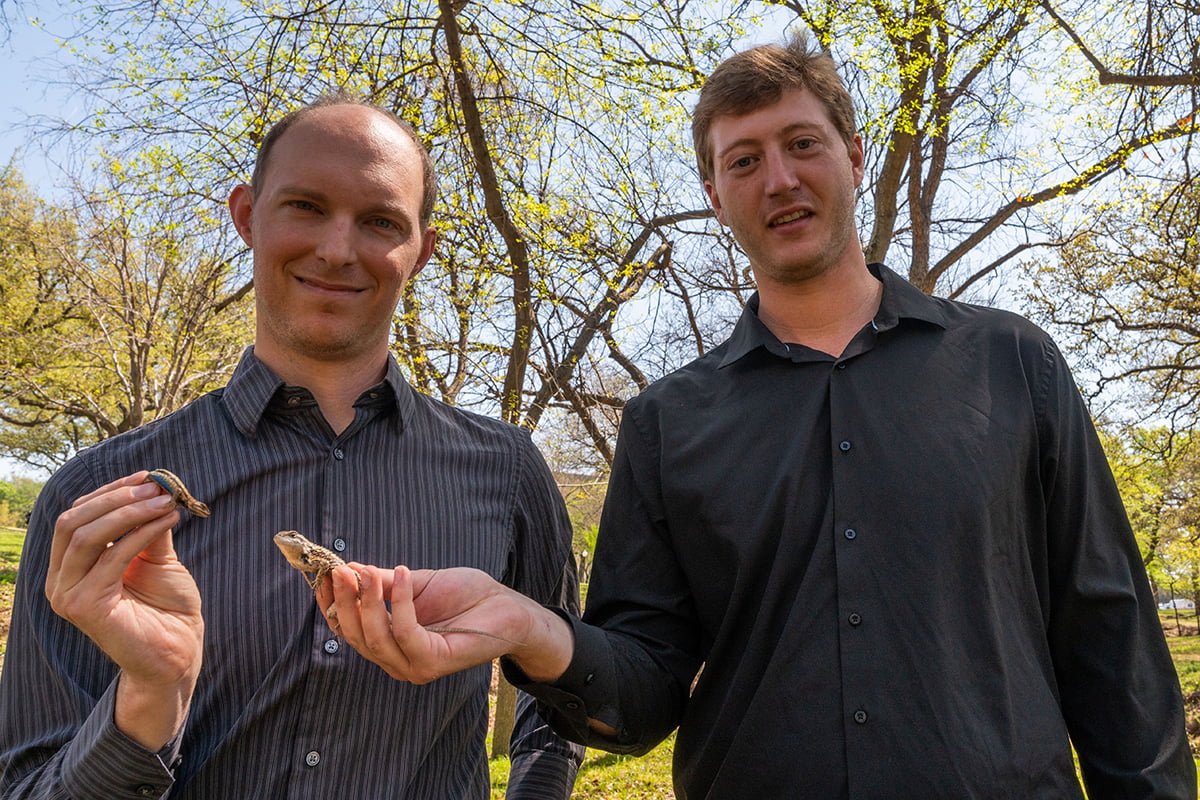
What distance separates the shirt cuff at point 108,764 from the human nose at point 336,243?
1.09 metres

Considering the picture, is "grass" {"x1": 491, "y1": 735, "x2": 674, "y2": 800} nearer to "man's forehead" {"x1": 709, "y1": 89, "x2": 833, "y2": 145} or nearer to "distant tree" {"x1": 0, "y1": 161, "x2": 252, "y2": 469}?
"distant tree" {"x1": 0, "y1": 161, "x2": 252, "y2": 469}

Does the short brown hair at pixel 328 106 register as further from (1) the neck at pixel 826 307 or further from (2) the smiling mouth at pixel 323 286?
(1) the neck at pixel 826 307

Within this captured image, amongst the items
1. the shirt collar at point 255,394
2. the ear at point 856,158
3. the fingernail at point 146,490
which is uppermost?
the ear at point 856,158

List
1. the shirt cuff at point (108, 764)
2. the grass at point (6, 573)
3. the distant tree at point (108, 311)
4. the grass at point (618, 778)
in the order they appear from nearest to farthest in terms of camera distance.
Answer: the shirt cuff at point (108, 764), the grass at point (618, 778), the distant tree at point (108, 311), the grass at point (6, 573)

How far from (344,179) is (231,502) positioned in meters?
0.88

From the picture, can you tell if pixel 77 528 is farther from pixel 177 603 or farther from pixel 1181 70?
pixel 1181 70

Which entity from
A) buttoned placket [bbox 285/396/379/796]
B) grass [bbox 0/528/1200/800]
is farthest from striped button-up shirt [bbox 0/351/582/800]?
grass [bbox 0/528/1200/800]

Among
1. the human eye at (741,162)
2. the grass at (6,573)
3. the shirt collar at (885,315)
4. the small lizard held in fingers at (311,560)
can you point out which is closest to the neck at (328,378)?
the small lizard held in fingers at (311,560)

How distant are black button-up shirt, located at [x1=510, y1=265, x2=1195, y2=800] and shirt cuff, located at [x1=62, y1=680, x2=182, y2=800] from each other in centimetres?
85

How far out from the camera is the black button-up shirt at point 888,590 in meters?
1.91

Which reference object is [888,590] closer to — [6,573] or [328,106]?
[328,106]

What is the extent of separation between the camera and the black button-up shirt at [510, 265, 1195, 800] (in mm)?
1906

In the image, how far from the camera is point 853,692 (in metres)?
1.93

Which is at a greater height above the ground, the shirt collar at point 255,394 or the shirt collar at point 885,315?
the shirt collar at point 885,315
